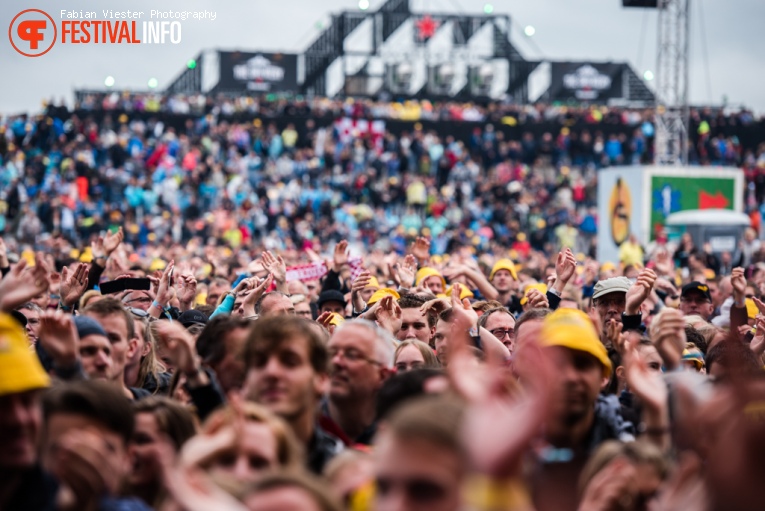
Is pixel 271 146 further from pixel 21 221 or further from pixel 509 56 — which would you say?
pixel 509 56

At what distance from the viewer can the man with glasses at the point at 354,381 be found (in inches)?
209

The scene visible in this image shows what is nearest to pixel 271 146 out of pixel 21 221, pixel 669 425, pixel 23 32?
pixel 21 221

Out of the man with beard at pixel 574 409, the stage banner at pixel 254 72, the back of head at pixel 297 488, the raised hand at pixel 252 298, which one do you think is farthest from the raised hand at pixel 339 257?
the stage banner at pixel 254 72

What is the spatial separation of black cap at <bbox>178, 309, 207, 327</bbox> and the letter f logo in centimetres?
1382

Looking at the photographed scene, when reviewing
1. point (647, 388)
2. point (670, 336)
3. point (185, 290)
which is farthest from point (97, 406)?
point (185, 290)

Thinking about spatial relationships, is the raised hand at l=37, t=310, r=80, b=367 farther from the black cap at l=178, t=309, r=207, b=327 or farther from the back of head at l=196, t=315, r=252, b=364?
the black cap at l=178, t=309, r=207, b=327

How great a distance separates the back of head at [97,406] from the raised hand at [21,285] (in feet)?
4.29

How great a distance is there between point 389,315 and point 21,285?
2.89m

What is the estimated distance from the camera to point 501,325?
323 inches

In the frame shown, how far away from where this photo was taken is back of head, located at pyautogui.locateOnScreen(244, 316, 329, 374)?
4711 millimetres

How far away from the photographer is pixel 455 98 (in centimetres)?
4697

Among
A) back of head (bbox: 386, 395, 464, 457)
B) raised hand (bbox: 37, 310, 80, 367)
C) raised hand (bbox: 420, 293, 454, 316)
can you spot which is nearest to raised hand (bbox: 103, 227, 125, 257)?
raised hand (bbox: 420, 293, 454, 316)

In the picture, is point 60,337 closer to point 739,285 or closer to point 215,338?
point 215,338

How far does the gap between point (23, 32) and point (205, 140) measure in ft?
50.6
